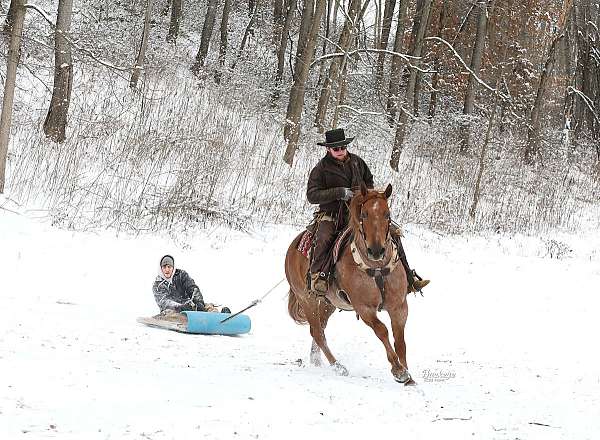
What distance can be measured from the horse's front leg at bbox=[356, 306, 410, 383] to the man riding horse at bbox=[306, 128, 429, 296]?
2.32 feet

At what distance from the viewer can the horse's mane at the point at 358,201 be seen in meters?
7.31

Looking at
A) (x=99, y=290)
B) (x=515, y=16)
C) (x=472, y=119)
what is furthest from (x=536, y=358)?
(x=515, y=16)

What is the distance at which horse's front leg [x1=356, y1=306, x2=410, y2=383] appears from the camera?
7.24m

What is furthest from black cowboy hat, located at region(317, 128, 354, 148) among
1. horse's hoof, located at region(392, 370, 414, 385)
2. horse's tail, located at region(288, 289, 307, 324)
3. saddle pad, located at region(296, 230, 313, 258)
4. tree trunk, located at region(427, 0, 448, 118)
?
tree trunk, located at region(427, 0, 448, 118)

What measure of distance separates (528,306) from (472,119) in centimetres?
1491

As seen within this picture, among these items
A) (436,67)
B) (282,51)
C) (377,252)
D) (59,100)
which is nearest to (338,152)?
(377,252)

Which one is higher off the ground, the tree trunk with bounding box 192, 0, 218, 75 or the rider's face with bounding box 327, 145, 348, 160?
the tree trunk with bounding box 192, 0, 218, 75

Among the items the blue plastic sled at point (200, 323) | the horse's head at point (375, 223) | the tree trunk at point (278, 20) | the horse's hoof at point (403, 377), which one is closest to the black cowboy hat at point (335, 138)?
the horse's head at point (375, 223)

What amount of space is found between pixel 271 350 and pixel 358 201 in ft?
10.0

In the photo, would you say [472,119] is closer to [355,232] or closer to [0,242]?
[0,242]

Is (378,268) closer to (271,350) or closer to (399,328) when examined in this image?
(399,328)

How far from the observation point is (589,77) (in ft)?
99.4

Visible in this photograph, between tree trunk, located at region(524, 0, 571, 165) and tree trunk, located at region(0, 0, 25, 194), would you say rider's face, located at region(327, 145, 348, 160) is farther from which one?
tree trunk, located at region(524, 0, 571, 165)

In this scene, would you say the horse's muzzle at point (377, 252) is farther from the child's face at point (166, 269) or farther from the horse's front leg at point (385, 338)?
the child's face at point (166, 269)
